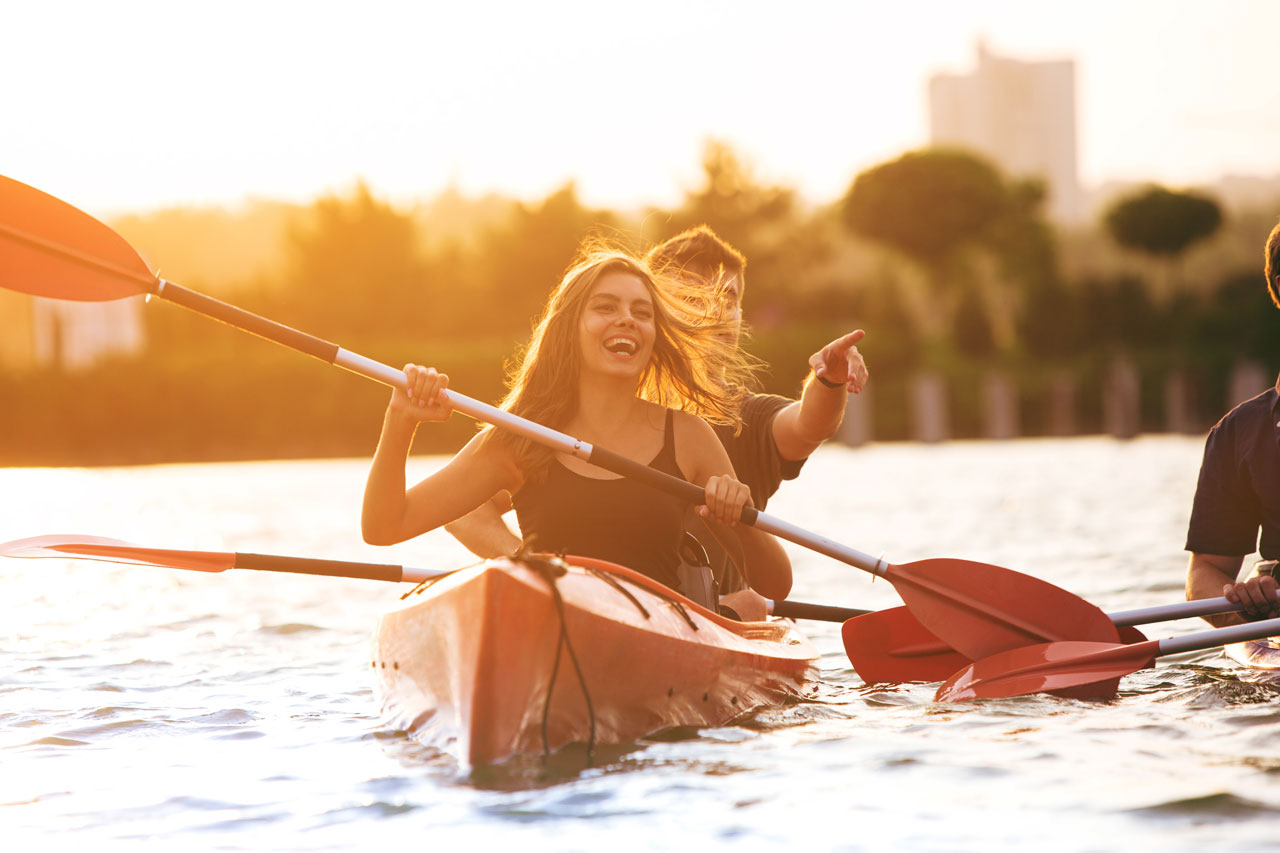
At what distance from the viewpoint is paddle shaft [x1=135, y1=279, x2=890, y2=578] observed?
161 inches

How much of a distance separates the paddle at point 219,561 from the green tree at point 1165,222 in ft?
117

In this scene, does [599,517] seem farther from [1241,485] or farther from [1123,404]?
[1123,404]

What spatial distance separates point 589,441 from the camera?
14.3 ft

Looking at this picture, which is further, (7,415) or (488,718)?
(7,415)

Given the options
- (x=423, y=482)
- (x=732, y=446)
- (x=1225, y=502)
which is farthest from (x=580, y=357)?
(x=1225, y=502)

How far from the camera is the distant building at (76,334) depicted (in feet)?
100

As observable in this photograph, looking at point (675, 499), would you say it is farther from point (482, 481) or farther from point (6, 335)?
point (6, 335)

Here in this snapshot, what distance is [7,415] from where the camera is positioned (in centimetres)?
3009

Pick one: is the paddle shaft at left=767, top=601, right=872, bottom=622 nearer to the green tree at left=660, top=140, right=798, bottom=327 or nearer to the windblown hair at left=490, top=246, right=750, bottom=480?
the windblown hair at left=490, top=246, right=750, bottom=480

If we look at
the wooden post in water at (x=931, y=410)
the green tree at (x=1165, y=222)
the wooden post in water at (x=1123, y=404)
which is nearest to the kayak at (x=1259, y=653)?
the wooden post in water at (x=931, y=410)

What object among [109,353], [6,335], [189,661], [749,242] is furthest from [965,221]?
[6,335]

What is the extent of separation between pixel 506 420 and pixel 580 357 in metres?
0.35

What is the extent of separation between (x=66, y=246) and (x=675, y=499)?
2.30m

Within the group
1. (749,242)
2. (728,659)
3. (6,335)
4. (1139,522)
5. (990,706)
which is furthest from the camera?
(6,335)
